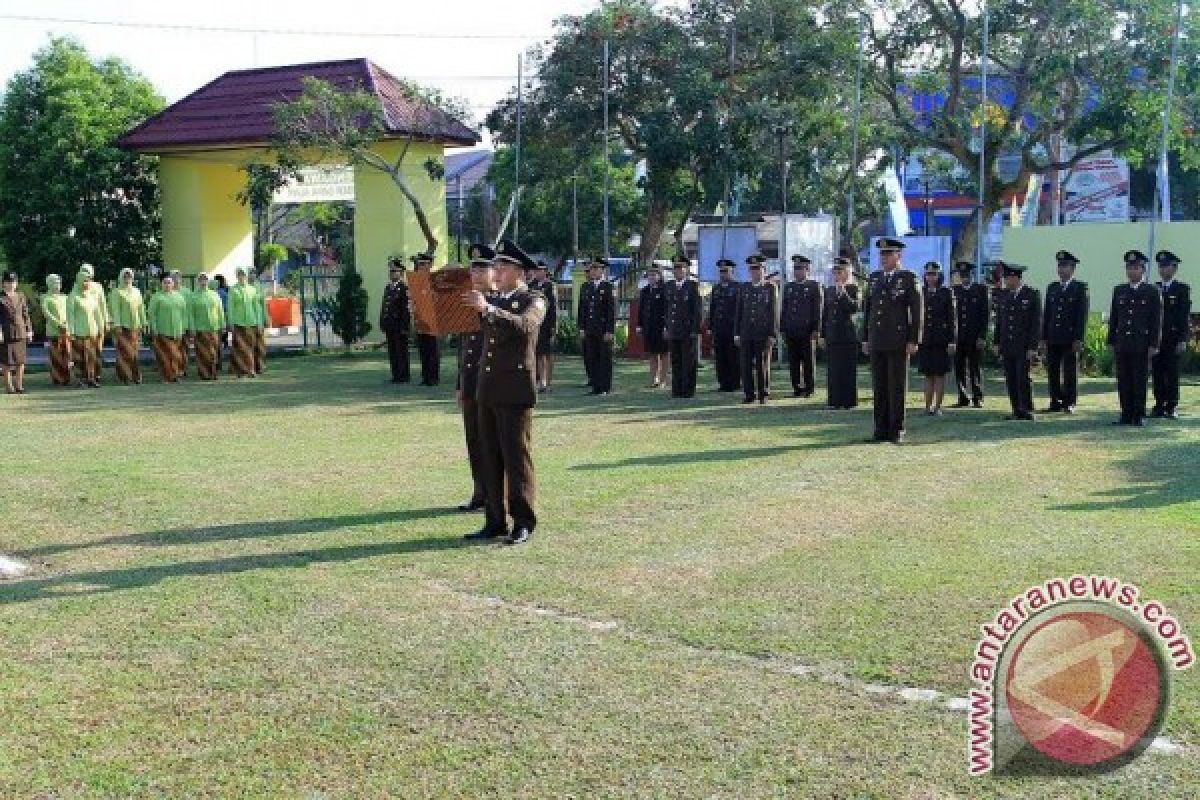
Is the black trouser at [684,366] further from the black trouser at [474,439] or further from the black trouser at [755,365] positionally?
the black trouser at [474,439]

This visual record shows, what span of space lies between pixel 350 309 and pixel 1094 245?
12636 millimetres

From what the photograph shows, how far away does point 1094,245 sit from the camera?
724 inches

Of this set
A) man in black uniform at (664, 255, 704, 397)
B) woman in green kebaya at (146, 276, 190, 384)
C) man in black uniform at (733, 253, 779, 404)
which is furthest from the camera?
woman in green kebaya at (146, 276, 190, 384)

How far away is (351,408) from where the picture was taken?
48.3 feet

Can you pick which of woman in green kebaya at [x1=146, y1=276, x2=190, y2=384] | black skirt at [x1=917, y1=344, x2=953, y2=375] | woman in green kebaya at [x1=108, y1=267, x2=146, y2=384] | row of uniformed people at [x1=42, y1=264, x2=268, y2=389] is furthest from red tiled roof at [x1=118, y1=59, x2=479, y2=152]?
black skirt at [x1=917, y1=344, x2=953, y2=375]

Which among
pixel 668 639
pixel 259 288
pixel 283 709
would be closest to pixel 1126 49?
pixel 259 288

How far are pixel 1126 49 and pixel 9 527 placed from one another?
16.0 metres

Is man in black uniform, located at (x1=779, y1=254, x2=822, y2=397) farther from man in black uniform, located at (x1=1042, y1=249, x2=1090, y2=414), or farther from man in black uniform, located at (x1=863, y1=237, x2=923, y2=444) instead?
man in black uniform, located at (x1=863, y1=237, x2=923, y2=444)

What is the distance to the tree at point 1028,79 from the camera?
59.1 feet

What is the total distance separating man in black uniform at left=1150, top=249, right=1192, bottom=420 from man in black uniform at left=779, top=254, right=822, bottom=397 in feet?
12.1

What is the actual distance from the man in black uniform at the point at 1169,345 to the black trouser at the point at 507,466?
7873 millimetres

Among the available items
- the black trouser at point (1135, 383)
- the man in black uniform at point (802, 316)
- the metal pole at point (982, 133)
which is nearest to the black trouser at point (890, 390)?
the black trouser at point (1135, 383)

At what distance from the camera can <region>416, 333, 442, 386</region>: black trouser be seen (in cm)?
1716

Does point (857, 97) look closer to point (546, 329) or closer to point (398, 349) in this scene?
point (546, 329)
